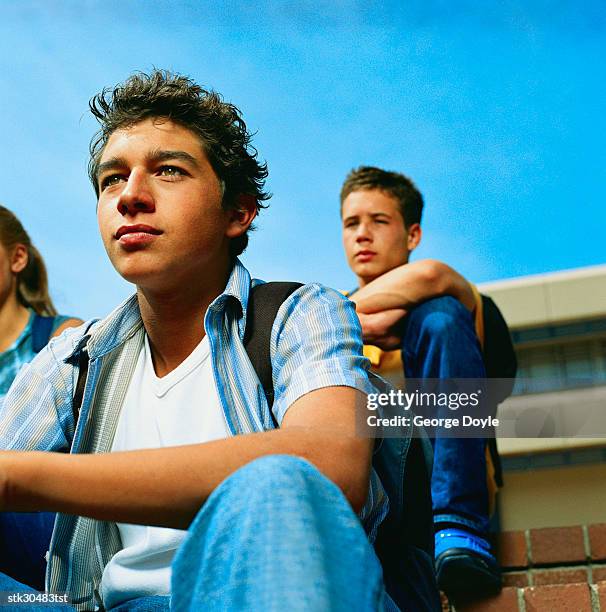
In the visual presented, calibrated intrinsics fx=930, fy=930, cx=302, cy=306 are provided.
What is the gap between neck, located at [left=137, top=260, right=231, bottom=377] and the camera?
1470 millimetres

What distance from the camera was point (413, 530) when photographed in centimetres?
127

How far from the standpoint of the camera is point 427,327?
7.42 ft

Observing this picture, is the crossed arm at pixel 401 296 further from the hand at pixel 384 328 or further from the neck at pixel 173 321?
the neck at pixel 173 321

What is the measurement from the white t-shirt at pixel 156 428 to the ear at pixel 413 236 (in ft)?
4.70

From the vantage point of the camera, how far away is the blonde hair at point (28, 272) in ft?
9.40

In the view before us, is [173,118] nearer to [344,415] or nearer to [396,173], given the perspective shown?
[344,415]

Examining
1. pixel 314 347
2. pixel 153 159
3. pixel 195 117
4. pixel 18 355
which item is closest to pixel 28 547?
pixel 314 347

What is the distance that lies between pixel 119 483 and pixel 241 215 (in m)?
0.79

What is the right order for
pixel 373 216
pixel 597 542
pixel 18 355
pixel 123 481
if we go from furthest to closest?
pixel 373 216, pixel 18 355, pixel 597 542, pixel 123 481

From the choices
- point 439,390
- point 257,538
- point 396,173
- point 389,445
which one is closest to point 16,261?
point 396,173

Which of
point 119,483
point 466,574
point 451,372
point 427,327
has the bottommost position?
point 119,483

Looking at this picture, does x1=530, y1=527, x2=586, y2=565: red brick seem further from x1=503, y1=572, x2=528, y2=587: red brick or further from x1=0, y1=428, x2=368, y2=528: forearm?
x1=0, y1=428, x2=368, y2=528: forearm

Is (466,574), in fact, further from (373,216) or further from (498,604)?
(373,216)

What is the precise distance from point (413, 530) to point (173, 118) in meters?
0.80
